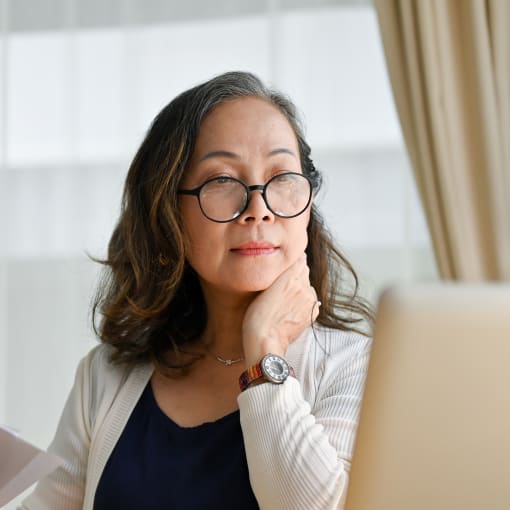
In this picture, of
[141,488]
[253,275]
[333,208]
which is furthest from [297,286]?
[333,208]

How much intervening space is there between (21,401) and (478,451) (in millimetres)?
2761

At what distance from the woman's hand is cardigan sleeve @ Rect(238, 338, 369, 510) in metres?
0.13

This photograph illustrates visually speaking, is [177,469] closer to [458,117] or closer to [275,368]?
[275,368]

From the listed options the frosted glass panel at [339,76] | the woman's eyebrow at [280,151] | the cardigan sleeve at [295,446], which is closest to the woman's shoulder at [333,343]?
the cardigan sleeve at [295,446]

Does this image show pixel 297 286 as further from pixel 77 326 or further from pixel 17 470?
pixel 77 326

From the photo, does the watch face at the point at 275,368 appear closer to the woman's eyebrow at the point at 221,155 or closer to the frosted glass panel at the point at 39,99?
the woman's eyebrow at the point at 221,155

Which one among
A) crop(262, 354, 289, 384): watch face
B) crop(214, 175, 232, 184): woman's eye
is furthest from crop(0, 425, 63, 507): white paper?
crop(214, 175, 232, 184): woman's eye

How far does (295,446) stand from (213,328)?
0.50 meters

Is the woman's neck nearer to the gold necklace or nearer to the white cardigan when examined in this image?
the gold necklace

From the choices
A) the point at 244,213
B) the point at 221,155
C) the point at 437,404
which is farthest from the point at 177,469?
the point at 437,404

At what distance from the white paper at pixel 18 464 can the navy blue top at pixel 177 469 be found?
0.25 meters

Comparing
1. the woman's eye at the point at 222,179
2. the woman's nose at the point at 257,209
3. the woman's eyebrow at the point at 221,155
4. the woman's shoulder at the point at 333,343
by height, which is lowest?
the woman's shoulder at the point at 333,343

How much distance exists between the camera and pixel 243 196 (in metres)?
1.67

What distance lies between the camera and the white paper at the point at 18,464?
136cm
